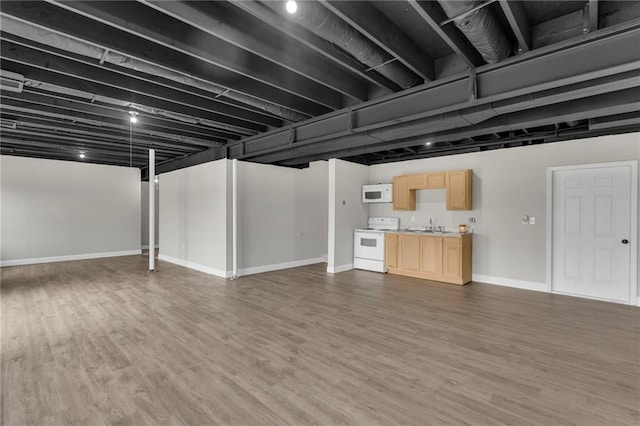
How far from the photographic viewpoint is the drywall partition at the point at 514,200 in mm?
4867

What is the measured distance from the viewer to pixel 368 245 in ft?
22.6

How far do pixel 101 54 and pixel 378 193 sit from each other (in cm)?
550

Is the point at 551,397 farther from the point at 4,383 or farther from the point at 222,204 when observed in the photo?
the point at 222,204

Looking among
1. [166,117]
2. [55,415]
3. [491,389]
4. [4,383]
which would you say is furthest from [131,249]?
[491,389]

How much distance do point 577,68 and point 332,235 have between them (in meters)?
4.84

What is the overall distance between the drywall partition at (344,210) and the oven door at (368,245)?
150mm

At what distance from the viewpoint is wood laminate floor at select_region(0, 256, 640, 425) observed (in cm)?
211

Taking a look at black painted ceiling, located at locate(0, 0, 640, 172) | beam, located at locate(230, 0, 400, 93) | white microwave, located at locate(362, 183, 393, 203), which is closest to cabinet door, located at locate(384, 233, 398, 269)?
white microwave, located at locate(362, 183, 393, 203)

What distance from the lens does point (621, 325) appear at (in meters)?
3.67

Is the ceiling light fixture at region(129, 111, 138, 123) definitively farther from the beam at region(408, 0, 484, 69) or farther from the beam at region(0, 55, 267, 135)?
the beam at region(408, 0, 484, 69)

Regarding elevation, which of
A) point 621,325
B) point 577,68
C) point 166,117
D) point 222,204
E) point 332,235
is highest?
point 166,117

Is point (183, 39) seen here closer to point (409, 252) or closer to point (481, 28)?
point (481, 28)

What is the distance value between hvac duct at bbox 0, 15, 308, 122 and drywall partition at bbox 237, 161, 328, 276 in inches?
108

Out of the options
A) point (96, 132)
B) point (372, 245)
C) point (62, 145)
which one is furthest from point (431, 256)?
point (62, 145)
